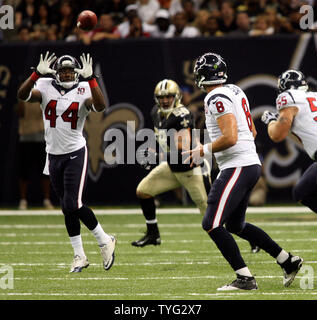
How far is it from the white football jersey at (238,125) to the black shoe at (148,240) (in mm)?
2710

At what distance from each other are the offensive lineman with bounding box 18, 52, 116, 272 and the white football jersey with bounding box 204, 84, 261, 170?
1423mm

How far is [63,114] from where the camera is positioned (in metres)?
7.57

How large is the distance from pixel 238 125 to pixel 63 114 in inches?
74.1

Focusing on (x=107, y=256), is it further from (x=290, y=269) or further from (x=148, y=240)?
(x=290, y=269)

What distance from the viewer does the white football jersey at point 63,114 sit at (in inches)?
296

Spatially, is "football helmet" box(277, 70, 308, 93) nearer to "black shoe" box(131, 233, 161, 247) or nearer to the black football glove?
the black football glove

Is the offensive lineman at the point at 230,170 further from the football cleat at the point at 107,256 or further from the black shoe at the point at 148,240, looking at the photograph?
the black shoe at the point at 148,240

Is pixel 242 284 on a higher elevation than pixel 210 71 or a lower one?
lower

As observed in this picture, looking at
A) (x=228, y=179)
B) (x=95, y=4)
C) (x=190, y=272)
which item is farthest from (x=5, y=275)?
(x=95, y=4)

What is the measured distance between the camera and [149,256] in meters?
8.43

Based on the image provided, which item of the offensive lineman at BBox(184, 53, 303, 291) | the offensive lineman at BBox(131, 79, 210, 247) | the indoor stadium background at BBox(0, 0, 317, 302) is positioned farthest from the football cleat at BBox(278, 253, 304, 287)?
the indoor stadium background at BBox(0, 0, 317, 302)

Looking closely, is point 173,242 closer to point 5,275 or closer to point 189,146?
point 189,146

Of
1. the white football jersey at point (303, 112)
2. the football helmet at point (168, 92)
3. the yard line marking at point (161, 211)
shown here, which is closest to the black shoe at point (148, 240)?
the football helmet at point (168, 92)

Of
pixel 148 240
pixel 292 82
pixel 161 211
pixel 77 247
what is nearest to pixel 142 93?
pixel 161 211
